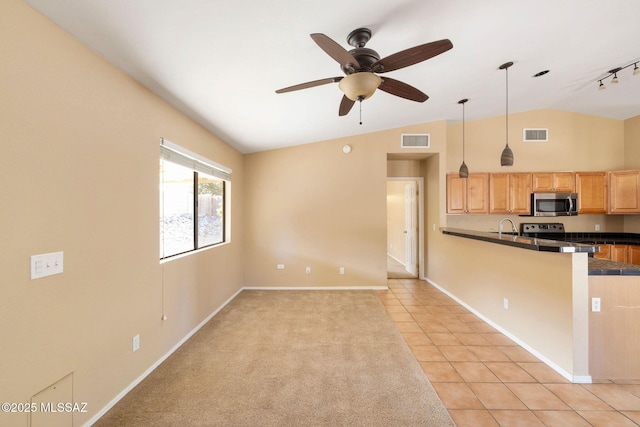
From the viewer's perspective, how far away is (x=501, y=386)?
2184 mm

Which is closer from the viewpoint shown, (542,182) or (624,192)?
(624,192)

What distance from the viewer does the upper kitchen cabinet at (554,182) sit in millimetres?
4879

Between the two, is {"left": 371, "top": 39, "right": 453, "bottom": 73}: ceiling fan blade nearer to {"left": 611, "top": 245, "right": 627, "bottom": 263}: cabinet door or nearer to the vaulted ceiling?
the vaulted ceiling

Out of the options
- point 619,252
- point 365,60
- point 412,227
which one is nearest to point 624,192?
point 619,252

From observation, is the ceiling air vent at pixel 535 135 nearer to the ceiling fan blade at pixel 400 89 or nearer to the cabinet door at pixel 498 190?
the cabinet door at pixel 498 190

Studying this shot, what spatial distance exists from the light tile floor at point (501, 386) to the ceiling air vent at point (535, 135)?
3927 millimetres

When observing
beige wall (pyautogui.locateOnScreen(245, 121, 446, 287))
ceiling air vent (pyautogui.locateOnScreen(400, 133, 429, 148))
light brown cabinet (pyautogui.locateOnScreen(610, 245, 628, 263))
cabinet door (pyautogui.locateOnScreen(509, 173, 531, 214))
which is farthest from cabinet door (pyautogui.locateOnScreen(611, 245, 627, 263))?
ceiling air vent (pyautogui.locateOnScreen(400, 133, 429, 148))

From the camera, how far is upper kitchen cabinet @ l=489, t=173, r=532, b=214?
488 cm

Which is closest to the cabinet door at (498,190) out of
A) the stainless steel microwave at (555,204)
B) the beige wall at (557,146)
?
the beige wall at (557,146)

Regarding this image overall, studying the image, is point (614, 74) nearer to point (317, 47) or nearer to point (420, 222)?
point (420, 222)

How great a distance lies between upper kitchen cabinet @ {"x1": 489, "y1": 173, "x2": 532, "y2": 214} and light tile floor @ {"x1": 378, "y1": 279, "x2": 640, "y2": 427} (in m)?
2.51

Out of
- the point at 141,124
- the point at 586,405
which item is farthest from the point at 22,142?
the point at 586,405

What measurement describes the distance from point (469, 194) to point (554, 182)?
1545mm

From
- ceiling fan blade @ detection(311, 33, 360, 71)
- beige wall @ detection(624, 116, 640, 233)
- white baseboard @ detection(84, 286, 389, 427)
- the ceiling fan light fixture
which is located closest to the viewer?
ceiling fan blade @ detection(311, 33, 360, 71)
